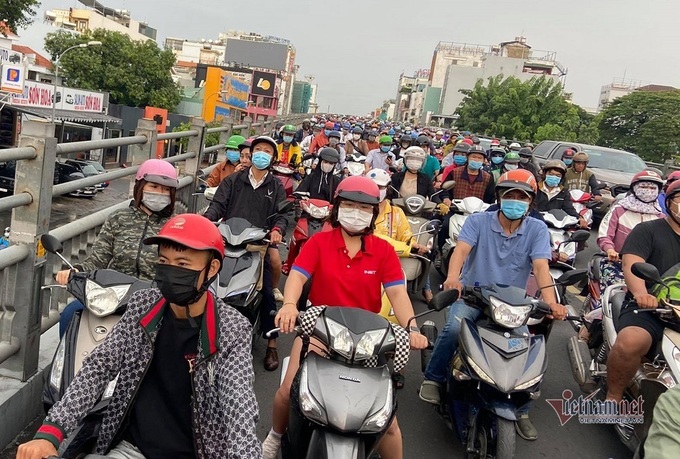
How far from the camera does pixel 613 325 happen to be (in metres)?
4.54

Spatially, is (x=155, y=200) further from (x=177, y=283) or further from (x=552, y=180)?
(x=552, y=180)

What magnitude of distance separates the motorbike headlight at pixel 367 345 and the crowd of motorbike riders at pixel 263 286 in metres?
0.33

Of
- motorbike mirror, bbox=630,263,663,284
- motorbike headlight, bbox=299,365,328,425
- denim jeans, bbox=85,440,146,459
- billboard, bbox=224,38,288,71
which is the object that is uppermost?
billboard, bbox=224,38,288,71

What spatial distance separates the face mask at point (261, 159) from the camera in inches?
222

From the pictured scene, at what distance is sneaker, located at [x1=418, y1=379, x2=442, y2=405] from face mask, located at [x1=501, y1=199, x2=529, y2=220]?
4.52ft

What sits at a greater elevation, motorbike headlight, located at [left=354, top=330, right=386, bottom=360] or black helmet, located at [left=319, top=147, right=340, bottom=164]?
black helmet, located at [left=319, top=147, right=340, bottom=164]

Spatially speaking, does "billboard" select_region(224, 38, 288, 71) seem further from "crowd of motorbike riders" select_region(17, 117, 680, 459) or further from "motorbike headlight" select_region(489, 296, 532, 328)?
"motorbike headlight" select_region(489, 296, 532, 328)

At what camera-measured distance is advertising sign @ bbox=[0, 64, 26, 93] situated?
76.9 ft

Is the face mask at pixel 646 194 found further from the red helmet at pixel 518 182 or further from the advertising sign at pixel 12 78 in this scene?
the advertising sign at pixel 12 78

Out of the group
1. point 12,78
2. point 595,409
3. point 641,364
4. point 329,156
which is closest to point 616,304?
point 641,364

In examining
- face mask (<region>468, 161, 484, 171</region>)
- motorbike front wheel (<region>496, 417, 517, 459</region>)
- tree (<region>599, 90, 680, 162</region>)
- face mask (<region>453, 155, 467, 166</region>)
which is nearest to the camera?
motorbike front wheel (<region>496, 417, 517, 459</region>)

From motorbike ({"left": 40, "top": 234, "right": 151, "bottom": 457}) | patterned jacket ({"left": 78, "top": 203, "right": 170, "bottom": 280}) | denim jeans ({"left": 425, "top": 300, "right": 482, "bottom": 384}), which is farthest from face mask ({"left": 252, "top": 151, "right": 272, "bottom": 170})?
motorbike ({"left": 40, "top": 234, "right": 151, "bottom": 457})

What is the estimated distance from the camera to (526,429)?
4336 mm

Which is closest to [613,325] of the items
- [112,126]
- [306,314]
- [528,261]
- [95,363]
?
[528,261]
